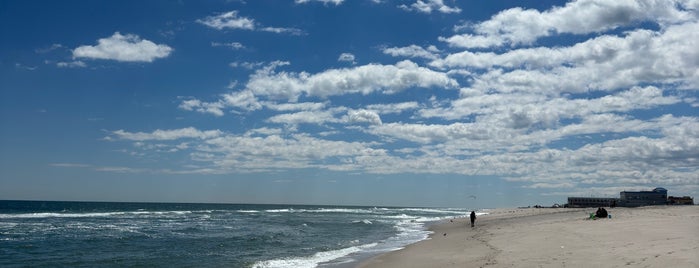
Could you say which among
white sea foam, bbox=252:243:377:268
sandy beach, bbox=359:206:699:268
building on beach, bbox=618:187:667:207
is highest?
building on beach, bbox=618:187:667:207

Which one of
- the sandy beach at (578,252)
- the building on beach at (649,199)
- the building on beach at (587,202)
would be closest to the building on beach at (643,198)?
the building on beach at (649,199)

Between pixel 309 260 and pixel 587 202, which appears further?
pixel 587 202

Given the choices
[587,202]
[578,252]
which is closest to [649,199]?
[587,202]

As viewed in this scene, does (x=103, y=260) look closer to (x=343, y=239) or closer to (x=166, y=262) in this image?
(x=166, y=262)

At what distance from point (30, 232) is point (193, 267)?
24861 millimetres

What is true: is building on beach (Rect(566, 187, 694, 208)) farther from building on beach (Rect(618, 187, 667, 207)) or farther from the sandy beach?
the sandy beach

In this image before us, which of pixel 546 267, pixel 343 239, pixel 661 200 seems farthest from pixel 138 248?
pixel 661 200

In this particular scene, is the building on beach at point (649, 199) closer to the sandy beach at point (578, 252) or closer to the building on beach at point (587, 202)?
the building on beach at point (587, 202)

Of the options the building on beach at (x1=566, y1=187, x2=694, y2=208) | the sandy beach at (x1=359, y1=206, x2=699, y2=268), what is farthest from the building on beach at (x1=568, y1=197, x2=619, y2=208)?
the sandy beach at (x1=359, y1=206, x2=699, y2=268)

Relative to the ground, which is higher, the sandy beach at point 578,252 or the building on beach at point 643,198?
the building on beach at point 643,198

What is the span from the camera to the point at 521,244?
72.9 ft

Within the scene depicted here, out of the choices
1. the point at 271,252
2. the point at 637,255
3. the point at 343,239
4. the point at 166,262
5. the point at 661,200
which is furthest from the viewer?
the point at 661,200

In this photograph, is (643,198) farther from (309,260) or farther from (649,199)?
(309,260)

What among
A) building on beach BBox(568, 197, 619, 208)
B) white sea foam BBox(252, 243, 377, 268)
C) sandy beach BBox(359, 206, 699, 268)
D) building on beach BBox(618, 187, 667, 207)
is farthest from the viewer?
building on beach BBox(568, 197, 619, 208)
